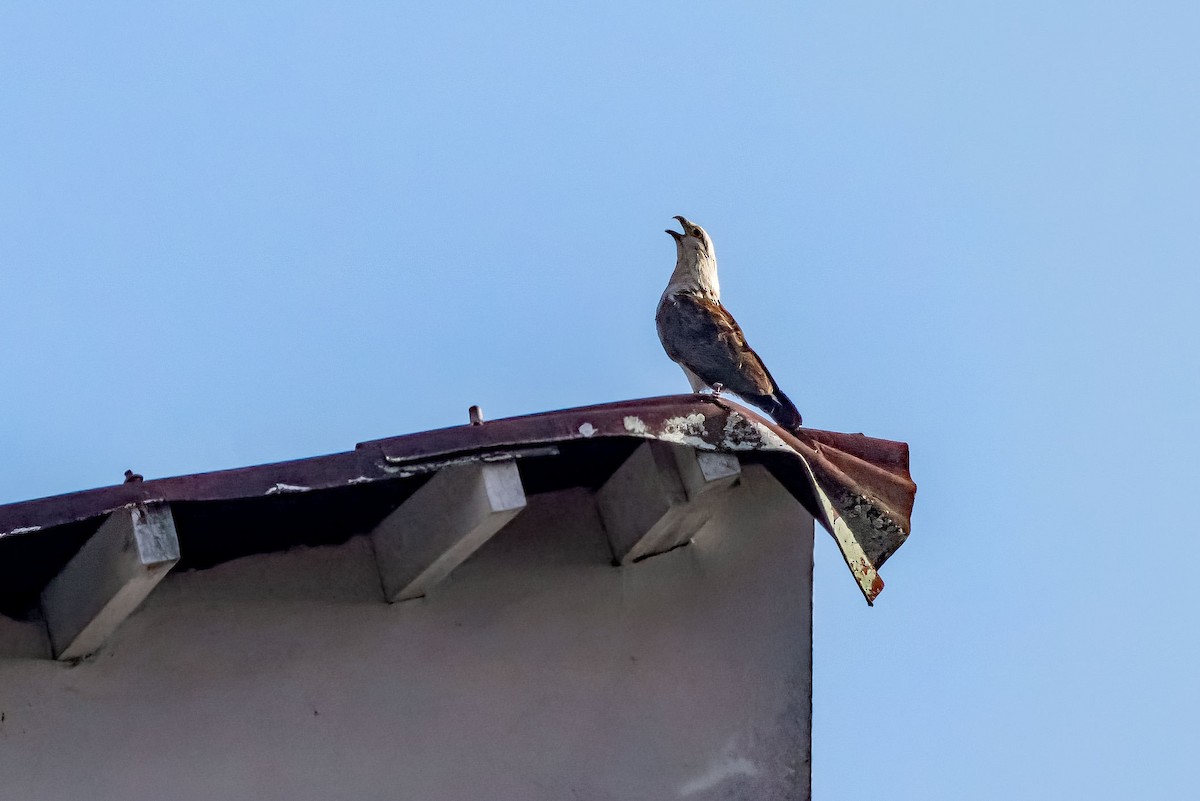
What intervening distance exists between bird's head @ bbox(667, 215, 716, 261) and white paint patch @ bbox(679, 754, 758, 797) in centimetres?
403

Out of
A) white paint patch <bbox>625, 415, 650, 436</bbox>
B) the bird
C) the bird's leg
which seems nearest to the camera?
white paint patch <bbox>625, 415, 650, 436</bbox>

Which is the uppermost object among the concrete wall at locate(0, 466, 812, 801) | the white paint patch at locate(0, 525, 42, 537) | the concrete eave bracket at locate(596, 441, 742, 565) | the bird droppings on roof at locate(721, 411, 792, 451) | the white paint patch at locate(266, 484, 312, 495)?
the white paint patch at locate(0, 525, 42, 537)

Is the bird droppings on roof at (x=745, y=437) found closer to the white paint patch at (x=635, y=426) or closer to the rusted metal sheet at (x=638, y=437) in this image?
the rusted metal sheet at (x=638, y=437)

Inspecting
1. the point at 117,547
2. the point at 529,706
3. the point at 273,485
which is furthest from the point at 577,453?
the point at 117,547

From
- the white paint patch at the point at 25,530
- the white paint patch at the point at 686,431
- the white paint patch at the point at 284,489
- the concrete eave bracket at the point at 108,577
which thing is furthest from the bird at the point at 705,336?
the white paint patch at the point at 25,530

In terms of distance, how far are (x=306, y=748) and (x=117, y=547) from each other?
79 cm

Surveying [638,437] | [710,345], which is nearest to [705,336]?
[710,345]

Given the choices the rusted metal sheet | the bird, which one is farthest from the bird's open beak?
the rusted metal sheet

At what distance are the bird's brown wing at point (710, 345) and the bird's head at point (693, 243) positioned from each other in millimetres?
519

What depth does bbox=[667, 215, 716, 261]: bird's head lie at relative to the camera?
845 centimetres

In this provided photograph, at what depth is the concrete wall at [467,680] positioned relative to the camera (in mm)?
3955

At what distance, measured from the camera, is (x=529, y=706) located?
14.8 ft

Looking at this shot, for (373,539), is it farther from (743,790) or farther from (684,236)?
(684,236)

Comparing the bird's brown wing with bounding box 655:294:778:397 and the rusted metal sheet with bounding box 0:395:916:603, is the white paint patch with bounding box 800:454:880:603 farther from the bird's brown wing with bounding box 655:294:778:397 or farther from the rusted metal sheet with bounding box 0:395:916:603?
the bird's brown wing with bounding box 655:294:778:397
